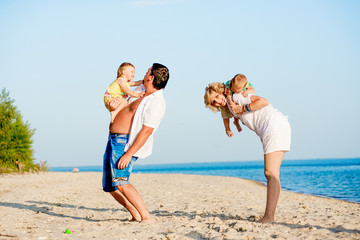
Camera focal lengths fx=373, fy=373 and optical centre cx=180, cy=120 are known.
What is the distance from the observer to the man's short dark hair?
4734 mm

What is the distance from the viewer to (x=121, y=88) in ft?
17.4

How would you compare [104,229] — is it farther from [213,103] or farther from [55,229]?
[213,103]

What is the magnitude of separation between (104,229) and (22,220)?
4.81ft

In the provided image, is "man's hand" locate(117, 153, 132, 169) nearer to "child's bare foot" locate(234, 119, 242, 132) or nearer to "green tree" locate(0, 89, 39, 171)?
"child's bare foot" locate(234, 119, 242, 132)

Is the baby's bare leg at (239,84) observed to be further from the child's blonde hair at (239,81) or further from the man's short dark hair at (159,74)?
the man's short dark hair at (159,74)

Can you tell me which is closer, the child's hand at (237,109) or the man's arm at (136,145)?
the man's arm at (136,145)

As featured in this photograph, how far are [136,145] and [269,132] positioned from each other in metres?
1.67

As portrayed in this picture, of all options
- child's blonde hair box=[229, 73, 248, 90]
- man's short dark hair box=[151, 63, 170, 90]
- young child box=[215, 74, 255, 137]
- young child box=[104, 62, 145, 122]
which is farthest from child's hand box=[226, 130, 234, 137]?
young child box=[104, 62, 145, 122]

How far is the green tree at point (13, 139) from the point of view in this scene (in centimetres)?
1839

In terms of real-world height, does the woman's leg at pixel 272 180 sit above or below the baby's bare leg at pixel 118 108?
below

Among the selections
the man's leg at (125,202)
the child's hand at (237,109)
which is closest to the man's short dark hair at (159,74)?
the child's hand at (237,109)

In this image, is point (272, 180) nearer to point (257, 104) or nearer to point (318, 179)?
point (257, 104)

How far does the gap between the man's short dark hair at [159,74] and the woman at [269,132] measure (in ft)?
2.35

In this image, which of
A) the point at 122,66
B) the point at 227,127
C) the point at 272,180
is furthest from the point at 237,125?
the point at 122,66
